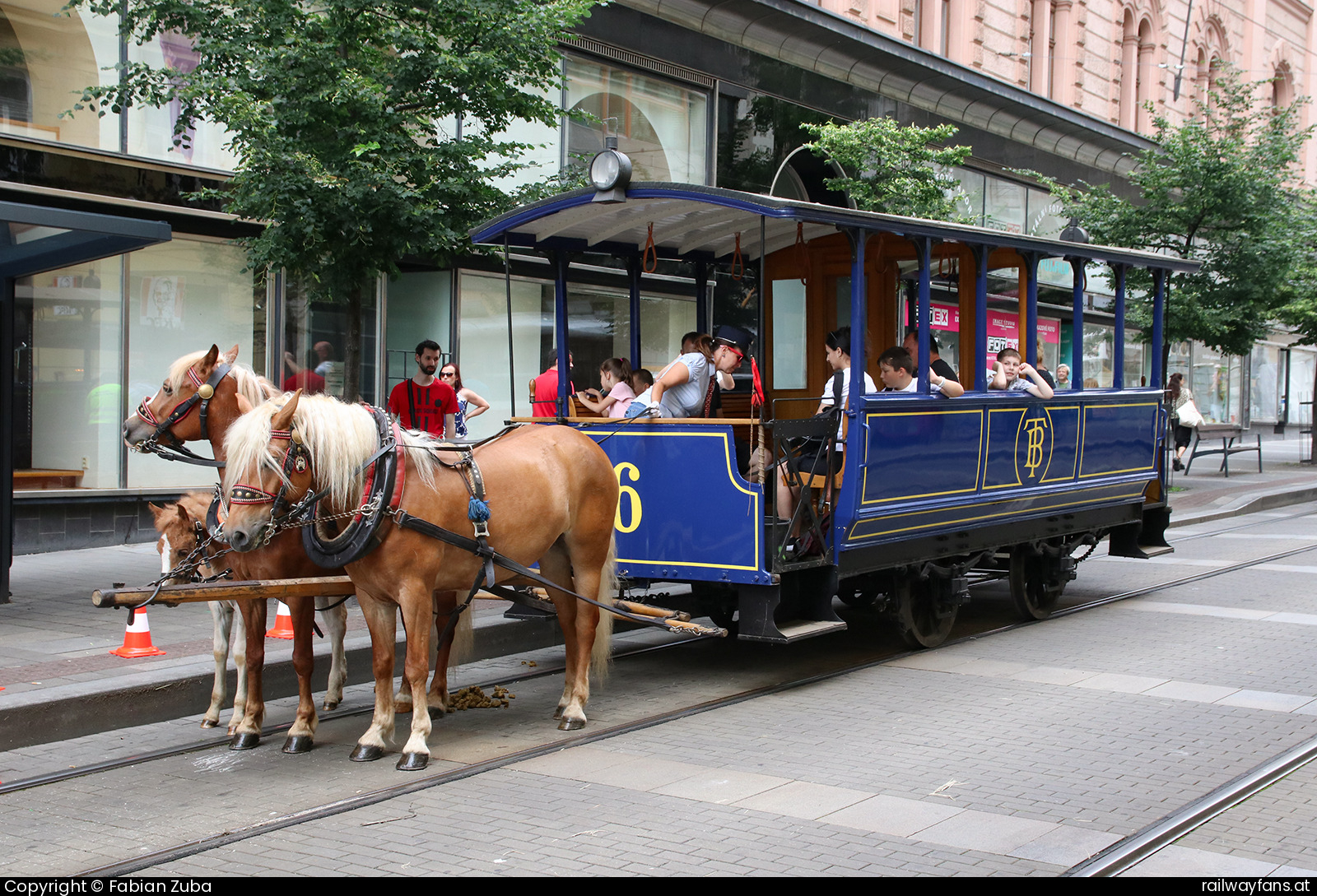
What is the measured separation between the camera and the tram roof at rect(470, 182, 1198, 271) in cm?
773

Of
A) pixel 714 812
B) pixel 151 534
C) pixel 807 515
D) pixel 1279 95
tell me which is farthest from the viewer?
pixel 1279 95

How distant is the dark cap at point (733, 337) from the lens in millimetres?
8477

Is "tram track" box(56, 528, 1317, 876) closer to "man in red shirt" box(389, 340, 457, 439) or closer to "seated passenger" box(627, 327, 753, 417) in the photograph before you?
"seated passenger" box(627, 327, 753, 417)

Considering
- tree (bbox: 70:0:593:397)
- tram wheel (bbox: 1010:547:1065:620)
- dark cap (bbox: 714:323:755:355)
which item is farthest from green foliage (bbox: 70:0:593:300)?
tram wheel (bbox: 1010:547:1065:620)

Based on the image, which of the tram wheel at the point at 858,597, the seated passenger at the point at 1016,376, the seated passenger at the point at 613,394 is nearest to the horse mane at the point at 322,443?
the seated passenger at the point at 613,394

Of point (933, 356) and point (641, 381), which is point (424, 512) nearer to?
point (641, 381)

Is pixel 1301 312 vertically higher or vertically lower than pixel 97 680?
higher

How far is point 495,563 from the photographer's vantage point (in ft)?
21.8

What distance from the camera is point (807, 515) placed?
8156 mm

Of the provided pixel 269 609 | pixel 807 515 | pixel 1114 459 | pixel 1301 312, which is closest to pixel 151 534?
pixel 269 609

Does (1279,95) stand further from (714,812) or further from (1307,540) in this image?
(714,812)

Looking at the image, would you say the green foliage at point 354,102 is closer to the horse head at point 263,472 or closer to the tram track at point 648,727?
the horse head at point 263,472

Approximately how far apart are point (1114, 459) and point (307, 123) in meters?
7.33

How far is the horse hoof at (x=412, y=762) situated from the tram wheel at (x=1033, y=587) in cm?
589
